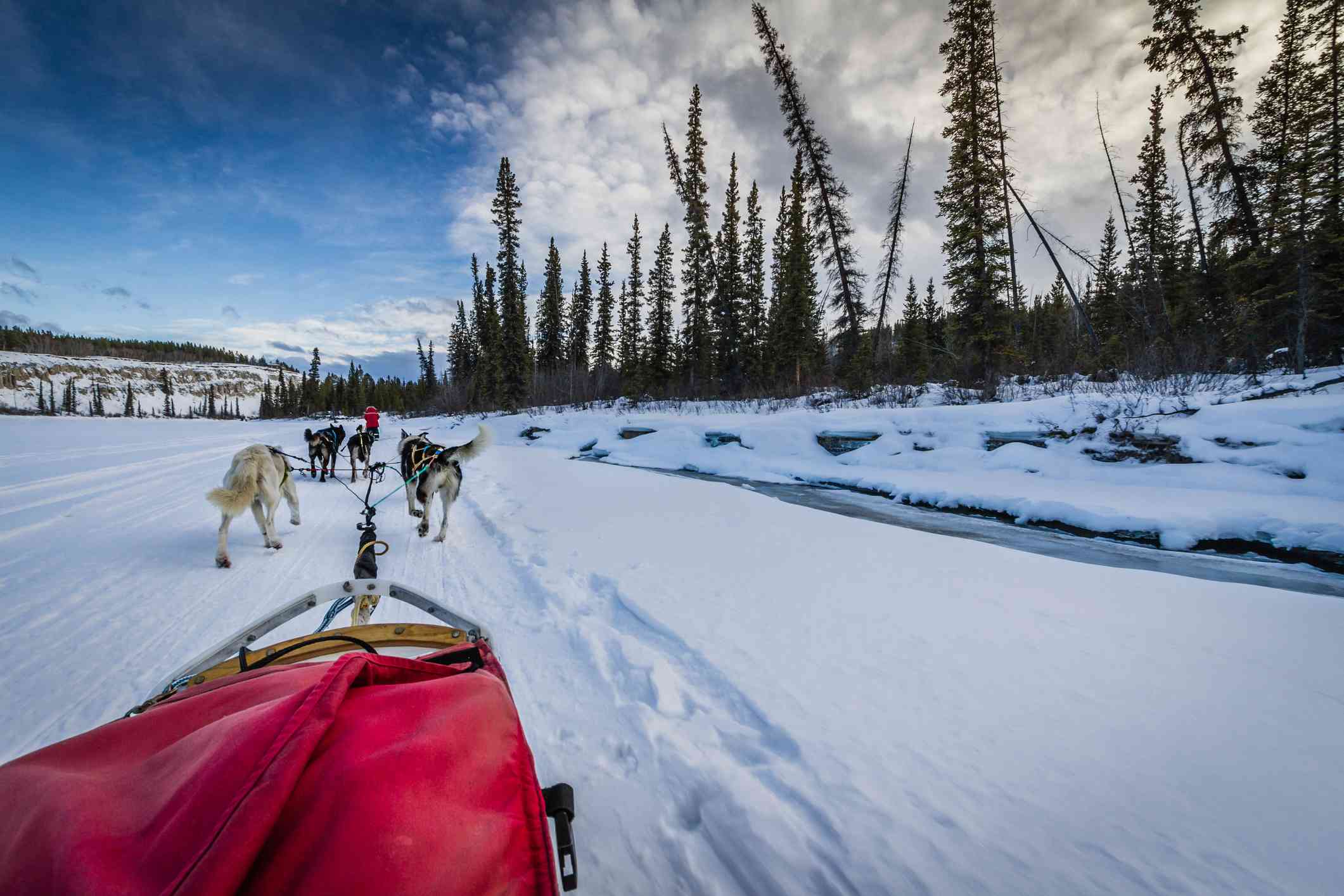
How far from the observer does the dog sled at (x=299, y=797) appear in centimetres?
66

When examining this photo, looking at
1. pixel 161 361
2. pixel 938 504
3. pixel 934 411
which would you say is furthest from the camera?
pixel 161 361

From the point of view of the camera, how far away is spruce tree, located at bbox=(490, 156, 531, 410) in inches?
1202

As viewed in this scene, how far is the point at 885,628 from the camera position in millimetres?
2949

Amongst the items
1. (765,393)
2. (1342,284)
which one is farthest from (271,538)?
(1342,284)

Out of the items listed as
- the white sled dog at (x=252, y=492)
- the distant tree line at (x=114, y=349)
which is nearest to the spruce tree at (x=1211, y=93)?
the white sled dog at (x=252, y=492)

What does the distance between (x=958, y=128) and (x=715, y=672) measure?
59.5ft

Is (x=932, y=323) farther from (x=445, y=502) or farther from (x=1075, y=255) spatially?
(x=445, y=502)

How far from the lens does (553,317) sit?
42.9 m

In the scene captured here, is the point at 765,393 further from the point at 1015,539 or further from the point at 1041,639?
the point at 1041,639

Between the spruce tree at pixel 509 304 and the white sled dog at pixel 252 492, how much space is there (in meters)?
26.9

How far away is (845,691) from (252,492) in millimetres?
5307

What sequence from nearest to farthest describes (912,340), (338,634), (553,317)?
(338,634), (912,340), (553,317)

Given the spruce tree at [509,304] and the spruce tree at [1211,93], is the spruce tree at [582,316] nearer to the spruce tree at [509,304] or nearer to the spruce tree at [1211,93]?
the spruce tree at [509,304]

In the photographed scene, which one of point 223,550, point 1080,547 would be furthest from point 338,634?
point 1080,547
